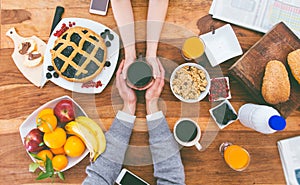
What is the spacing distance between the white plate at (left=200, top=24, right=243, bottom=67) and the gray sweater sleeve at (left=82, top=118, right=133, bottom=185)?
0.33 m

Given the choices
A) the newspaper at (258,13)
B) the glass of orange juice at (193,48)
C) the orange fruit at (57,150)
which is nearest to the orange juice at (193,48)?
the glass of orange juice at (193,48)

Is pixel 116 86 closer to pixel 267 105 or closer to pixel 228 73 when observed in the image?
pixel 228 73

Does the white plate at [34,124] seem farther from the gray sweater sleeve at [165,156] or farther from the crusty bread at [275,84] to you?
the crusty bread at [275,84]

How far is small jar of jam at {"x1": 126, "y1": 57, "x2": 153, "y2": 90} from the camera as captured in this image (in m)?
0.93

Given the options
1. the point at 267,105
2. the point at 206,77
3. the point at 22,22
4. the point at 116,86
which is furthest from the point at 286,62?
the point at 22,22

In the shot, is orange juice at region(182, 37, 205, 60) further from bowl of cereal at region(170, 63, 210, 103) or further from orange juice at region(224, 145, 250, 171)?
orange juice at region(224, 145, 250, 171)

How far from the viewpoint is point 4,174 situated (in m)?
0.97

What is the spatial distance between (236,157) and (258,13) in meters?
0.46

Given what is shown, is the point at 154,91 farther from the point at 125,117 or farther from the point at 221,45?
the point at 221,45

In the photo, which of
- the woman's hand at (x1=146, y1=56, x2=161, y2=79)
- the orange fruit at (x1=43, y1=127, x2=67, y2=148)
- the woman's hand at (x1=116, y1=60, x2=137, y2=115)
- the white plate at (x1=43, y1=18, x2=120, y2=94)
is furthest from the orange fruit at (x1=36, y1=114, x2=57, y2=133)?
the woman's hand at (x1=146, y1=56, x2=161, y2=79)

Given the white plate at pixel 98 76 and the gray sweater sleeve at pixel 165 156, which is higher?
the white plate at pixel 98 76

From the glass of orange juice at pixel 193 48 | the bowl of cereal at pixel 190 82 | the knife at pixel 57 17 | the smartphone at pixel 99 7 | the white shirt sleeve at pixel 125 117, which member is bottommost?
the white shirt sleeve at pixel 125 117

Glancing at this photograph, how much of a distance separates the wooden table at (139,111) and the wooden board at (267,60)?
0.18ft

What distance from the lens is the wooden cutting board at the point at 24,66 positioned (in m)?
0.99
